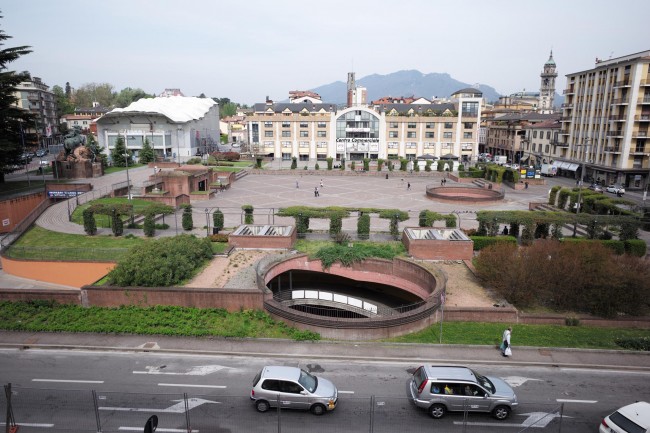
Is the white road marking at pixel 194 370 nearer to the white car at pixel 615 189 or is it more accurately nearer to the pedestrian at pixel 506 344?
the pedestrian at pixel 506 344

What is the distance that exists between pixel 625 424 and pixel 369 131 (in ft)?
296

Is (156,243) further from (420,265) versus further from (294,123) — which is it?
(294,123)

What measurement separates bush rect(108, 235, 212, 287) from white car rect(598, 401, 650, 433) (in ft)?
66.3

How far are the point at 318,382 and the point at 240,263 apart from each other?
14.6m

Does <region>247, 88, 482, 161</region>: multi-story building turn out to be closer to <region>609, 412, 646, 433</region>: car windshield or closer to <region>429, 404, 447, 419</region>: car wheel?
<region>429, 404, 447, 419</region>: car wheel

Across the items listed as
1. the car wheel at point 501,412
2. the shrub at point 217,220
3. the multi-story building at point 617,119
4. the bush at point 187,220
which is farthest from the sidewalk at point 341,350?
the multi-story building at point 617,119

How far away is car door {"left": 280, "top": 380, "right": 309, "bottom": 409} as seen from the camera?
47.2 feet

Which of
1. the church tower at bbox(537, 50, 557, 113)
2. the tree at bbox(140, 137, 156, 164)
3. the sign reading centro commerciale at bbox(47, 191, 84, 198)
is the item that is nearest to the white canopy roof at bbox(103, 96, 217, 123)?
the tree at bbox(140, 137, 156, 164)

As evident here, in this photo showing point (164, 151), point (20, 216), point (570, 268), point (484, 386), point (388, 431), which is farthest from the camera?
point (164, 151)

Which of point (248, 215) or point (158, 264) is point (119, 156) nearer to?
point (248, 215)

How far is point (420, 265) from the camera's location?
2738 centimetres

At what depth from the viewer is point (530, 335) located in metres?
21.0

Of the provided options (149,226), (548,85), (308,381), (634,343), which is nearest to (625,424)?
(634,343)

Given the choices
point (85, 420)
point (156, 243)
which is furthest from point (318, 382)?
point (156, 243)
